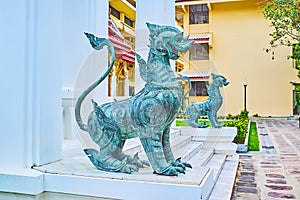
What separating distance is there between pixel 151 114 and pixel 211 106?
3.39m

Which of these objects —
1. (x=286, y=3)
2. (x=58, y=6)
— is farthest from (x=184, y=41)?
(x=286, y=3)

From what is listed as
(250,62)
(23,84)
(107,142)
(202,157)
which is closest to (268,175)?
(202,157)

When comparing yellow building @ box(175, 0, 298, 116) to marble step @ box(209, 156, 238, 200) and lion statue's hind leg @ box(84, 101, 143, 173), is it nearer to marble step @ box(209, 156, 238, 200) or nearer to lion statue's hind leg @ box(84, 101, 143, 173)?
marble step @ box(209, 156, 238, 200)

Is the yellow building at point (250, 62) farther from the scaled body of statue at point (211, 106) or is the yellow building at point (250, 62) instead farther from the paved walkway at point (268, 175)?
the scaled body of statue at point (211, 106)

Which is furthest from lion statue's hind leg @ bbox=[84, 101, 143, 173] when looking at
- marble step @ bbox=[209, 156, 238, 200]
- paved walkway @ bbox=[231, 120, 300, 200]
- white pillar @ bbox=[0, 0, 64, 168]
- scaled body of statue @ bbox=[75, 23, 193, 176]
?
paved walkway @ bbox=[231, 120, 300, 200]

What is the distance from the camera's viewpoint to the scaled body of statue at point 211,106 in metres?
4.86

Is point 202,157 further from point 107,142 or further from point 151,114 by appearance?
point 151,114

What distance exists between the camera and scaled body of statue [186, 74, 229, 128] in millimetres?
4863

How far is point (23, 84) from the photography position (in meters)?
2.01

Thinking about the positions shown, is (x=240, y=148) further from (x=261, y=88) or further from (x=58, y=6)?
(x=261, y=88)

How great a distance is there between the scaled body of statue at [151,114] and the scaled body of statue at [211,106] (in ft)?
10.4

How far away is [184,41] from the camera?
5.61ft

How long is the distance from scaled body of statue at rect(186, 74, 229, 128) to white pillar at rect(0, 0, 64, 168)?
330 cm

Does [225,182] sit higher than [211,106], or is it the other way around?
[211,106]
